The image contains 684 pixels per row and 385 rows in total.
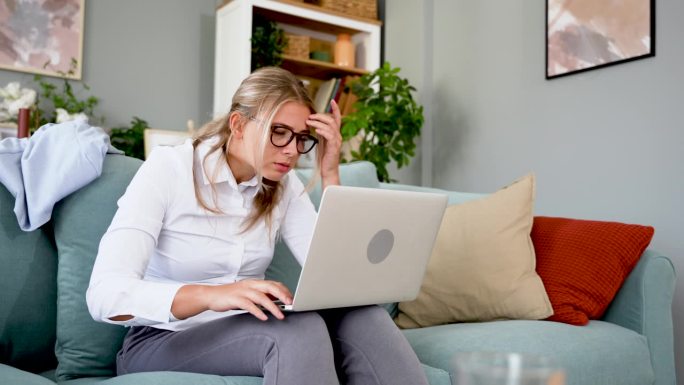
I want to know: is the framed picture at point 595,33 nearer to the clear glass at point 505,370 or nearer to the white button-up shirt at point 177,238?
the white button-up shirt at point 177,238

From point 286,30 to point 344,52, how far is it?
35 cm

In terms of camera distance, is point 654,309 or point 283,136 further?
point 654,309

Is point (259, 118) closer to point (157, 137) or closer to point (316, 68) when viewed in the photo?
point (157, 137)

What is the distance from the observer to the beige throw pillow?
1.73 meters

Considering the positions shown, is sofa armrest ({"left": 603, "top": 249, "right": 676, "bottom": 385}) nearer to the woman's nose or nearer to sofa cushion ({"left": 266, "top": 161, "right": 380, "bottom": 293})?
sofa cushion ({"left": 266, "top": 161, "right": 380, "bottom": 293})

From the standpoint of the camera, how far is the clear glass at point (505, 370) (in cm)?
42

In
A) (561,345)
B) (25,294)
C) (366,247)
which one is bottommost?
(561,345)

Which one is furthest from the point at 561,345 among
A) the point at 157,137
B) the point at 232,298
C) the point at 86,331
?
the point at 157,137

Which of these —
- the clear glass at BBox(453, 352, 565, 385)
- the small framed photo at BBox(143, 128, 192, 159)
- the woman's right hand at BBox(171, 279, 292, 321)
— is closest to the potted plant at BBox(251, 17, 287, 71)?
the small framed photo at BBox(143, 128, 192, 159)

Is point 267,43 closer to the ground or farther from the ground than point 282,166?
farther from the ground

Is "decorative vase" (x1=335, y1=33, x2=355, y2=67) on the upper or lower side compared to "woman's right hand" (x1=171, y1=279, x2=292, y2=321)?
upper

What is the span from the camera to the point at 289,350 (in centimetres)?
108

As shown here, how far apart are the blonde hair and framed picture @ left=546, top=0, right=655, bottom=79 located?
1592 mm

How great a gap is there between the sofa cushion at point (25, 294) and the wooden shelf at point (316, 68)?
2.13 meters
